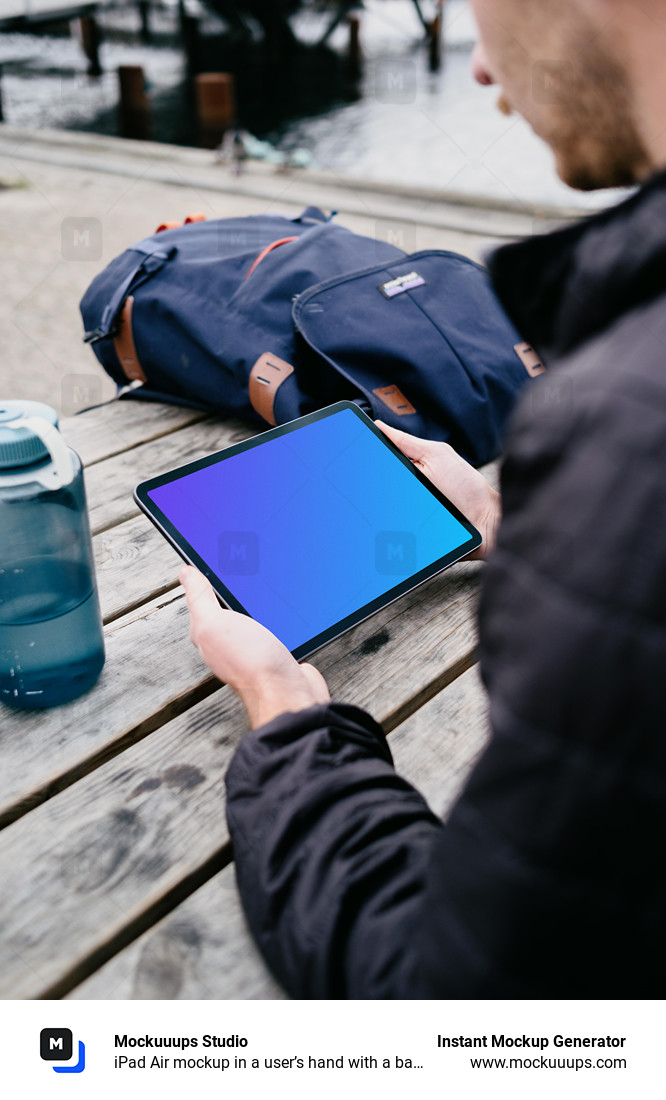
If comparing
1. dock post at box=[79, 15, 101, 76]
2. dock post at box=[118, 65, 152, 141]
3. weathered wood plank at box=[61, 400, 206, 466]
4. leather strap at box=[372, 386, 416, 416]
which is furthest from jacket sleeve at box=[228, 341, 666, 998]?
dock post at box=[79, 15, 101, 76]

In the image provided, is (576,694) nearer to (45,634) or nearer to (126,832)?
(126,832)

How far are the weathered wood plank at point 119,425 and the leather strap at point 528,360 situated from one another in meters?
0.66

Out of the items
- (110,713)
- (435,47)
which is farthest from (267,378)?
(435,47)

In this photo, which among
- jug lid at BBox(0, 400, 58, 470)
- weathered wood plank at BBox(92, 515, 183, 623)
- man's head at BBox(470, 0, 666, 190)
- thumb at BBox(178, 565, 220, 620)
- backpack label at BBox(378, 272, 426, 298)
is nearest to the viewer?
man's head at BBox(470, 0, 666, 190)

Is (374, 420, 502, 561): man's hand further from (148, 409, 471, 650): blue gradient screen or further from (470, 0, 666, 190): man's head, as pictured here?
(470, 0, 666, 190): man's head

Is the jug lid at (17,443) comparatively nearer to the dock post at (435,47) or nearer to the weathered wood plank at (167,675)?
the weathered wood plank at (167,675)

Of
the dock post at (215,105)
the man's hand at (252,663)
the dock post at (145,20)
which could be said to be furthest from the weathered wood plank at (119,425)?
the dock post at (145,20)

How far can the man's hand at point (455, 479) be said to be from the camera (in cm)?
131

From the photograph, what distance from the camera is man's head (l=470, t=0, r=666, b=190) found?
0.65 m

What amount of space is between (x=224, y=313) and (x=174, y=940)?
120 cm

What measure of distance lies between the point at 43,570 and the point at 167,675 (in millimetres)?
206

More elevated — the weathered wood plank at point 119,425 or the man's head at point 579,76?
the man's head at point 579,76

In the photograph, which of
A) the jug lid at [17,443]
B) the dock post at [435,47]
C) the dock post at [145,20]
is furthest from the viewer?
the dock post at [145,20]

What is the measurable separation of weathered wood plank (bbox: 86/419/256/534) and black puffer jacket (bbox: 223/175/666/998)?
0.96 meters
